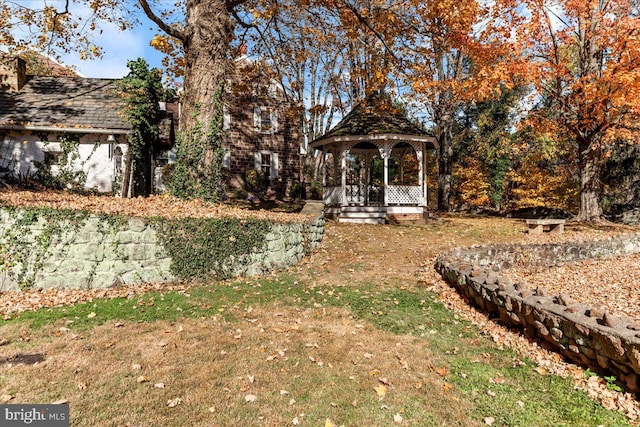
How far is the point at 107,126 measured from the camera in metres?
16.2

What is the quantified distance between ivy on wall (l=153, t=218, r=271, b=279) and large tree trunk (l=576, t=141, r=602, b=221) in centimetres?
1675

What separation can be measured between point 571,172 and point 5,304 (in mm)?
30815

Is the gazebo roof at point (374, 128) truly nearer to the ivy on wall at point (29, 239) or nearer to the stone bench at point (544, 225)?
the stone bench at point (544, 225)

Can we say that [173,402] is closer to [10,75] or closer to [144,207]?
[144,207]

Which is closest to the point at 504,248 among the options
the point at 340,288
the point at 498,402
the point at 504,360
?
the point at 340,288

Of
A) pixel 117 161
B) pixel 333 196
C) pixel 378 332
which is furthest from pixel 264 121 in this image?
pixel 378 332

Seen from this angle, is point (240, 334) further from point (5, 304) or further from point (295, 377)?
point (5, 304)

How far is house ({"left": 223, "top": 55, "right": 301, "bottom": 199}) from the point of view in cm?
2619

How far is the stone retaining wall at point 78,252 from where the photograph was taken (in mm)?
7148

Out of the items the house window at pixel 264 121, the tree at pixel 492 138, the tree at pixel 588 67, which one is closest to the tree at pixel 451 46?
the tree at pixel 588 67

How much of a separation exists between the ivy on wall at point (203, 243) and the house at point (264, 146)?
18049mm

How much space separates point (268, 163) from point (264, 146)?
48.7 inches

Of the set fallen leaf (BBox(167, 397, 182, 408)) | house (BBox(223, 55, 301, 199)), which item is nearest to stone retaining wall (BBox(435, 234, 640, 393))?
fallen leaf (BBox(167, 397, 182, 408))

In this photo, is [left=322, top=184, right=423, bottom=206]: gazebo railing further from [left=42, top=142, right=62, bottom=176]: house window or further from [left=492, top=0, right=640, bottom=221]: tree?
[left=42, top=142, right=62, bottom=176]: house window
